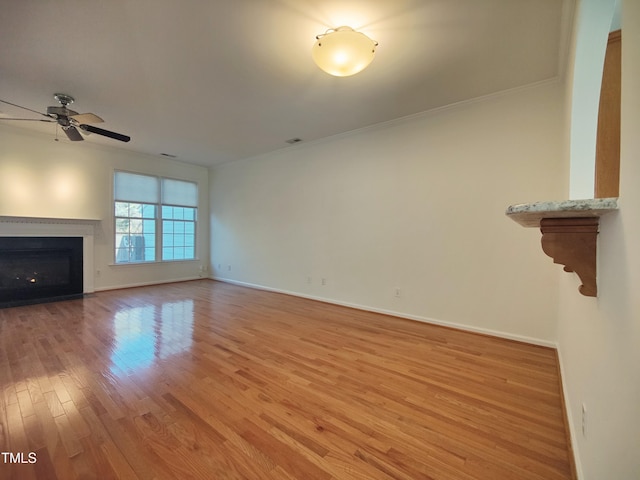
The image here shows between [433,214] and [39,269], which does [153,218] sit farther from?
[433,214]

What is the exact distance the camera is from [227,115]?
12.9 feet

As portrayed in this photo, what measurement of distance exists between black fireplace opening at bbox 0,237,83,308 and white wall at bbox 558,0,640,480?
22.2 feet

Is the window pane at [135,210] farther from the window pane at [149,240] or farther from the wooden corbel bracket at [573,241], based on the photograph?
the wooden corbel bracket at [573,241]

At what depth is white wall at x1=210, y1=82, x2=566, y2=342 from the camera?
9.91 feet

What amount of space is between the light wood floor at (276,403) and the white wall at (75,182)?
224cm

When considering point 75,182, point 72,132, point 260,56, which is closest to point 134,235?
point 75,182

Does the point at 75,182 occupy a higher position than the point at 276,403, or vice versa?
the point at 75,182

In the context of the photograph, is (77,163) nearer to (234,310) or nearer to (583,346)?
(234,310)

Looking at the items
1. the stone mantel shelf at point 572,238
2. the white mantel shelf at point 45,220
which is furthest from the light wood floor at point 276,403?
the white mantel shelf at point 45,220

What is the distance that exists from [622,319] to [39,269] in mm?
6935

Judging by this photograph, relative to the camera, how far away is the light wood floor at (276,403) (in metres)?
1.43

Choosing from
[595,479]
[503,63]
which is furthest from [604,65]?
[595,479]

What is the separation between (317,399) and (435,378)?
3.28 ft

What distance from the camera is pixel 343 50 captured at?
2078 millimetres
